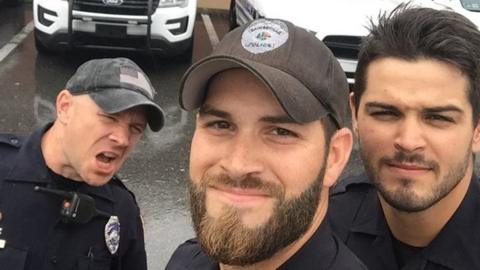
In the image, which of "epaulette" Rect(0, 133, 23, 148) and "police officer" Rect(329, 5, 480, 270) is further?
"epaulette" Rect(0, 133, 23, 148)

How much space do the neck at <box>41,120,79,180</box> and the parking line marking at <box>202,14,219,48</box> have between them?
23.8 ft

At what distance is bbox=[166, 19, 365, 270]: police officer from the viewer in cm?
143

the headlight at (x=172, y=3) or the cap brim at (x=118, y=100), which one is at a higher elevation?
the cap brim at (x=118, y=100)

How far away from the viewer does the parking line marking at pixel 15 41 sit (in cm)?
811

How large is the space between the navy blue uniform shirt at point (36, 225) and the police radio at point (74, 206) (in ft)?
0.09

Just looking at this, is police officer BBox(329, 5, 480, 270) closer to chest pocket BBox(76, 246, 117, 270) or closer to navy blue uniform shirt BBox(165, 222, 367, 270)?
navy blue uniform shirt BBox(165, 222, 367, 270)

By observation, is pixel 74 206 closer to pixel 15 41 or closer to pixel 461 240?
pixel 461 240

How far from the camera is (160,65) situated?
7961 mm

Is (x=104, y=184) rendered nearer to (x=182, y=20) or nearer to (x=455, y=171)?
(x=455, y=171)

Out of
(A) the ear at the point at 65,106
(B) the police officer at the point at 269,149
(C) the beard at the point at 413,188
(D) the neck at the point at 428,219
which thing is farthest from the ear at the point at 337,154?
(A) the ear at the point at 65,106

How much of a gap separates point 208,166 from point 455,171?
0.82m

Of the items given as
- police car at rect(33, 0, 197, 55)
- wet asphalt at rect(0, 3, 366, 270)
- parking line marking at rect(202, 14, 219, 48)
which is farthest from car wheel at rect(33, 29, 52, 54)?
parking line marking at rect(202, 14, 219, 48)

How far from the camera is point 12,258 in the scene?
2168 millimetres

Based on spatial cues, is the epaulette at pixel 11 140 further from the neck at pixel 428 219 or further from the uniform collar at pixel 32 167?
the neck at pixel 428 219
